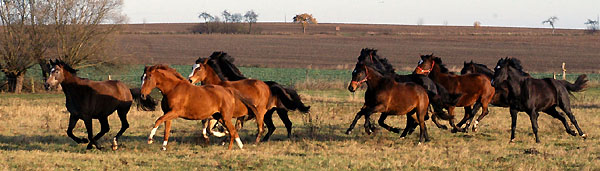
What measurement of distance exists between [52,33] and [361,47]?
1556 inches

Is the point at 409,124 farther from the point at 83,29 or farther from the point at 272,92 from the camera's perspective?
the point at 83,29

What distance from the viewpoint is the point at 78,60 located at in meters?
33.5

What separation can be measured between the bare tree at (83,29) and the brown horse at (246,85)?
21.6 m

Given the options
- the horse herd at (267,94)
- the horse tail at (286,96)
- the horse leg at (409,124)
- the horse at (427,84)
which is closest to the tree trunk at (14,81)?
the horse herd at (267,94)

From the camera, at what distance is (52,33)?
32.9 m

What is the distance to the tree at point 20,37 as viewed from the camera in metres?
31.9

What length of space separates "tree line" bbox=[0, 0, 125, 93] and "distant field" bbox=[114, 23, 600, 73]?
38.7ft

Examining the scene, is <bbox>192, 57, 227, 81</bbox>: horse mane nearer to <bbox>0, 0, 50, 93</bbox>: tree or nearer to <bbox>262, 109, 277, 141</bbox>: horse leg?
<bbox>262, 109, 277, 141</bbox>: horse leg

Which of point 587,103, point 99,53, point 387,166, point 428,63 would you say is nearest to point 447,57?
point 99,53

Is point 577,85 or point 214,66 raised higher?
point 214,66

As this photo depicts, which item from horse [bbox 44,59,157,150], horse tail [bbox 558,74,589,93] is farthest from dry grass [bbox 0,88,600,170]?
horse tail [bbox 558,74,589,93]

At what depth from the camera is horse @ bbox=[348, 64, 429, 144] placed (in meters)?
12.1

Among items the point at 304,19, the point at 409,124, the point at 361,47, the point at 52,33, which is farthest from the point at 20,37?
the point at 304,19

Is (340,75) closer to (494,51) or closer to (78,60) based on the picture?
(78,60)
